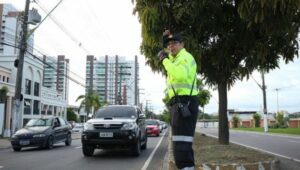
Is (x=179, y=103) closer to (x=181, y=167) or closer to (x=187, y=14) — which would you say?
(x=181, y=167)

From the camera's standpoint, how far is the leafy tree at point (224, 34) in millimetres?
7412

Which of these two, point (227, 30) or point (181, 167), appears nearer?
point (181, 167)

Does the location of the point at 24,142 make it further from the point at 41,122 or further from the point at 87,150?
the point at 87,150

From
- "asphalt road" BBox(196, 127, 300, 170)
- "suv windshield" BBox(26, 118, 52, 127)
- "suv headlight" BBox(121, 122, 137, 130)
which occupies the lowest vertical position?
"asphalt road" BBox(196, 127, 300, 170)

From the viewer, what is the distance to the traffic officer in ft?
16.1

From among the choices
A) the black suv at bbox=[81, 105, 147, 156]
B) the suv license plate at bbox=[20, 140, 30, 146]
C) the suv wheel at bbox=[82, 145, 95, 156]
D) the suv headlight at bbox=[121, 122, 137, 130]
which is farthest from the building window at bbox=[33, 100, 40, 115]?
the suv headlight at bbox=[121, 122, 137, 130]

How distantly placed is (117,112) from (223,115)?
4404mm

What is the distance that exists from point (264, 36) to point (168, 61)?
201 inches

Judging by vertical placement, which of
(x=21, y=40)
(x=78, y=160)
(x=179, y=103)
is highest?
(x=21, y=40)

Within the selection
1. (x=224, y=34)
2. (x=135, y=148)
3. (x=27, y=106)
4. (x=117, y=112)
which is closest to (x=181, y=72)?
(x=224, y=34)

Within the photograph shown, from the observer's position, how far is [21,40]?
990 inches

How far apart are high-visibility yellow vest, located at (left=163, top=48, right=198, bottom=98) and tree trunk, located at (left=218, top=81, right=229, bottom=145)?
22.0 feet

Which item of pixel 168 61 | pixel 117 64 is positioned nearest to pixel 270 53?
pixel 168 61

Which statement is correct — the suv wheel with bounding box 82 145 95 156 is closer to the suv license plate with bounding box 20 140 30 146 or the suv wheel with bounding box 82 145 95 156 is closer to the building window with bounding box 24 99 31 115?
the suv license plate with bounding box 20 140 30 146
